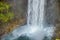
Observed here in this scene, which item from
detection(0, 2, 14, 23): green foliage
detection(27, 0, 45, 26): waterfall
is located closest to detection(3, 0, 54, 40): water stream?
detection(27, 0, 45, 26): waterfall

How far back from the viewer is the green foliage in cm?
378

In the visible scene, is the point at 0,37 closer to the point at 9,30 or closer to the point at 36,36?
the point at 9,30

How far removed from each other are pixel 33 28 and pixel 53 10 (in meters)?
0.72

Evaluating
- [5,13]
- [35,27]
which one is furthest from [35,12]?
[5,13]

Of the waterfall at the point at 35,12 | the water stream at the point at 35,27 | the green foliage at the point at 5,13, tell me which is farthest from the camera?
the waterfall at the point at 35,12

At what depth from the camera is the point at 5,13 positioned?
3885 mm

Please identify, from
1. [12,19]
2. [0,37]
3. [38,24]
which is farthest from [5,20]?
[38,24]

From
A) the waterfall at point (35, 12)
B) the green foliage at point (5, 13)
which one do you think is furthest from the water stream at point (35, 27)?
the green foliage at point (5, 13)

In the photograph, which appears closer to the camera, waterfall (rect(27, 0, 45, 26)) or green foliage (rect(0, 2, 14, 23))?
green foliage (rect(0, 2, 14, 23))

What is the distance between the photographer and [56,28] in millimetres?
3709

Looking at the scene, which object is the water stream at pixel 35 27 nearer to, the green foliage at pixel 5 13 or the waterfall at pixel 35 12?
the waterfall at pixel 35 12

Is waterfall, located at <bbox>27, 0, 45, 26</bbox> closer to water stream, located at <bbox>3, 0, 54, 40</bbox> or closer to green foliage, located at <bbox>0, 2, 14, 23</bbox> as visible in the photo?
water stream, located at <bbox>3, 0, 54, 40</bbox>

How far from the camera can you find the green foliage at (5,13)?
3.78m

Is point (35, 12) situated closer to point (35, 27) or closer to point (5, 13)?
point (35, 27)
